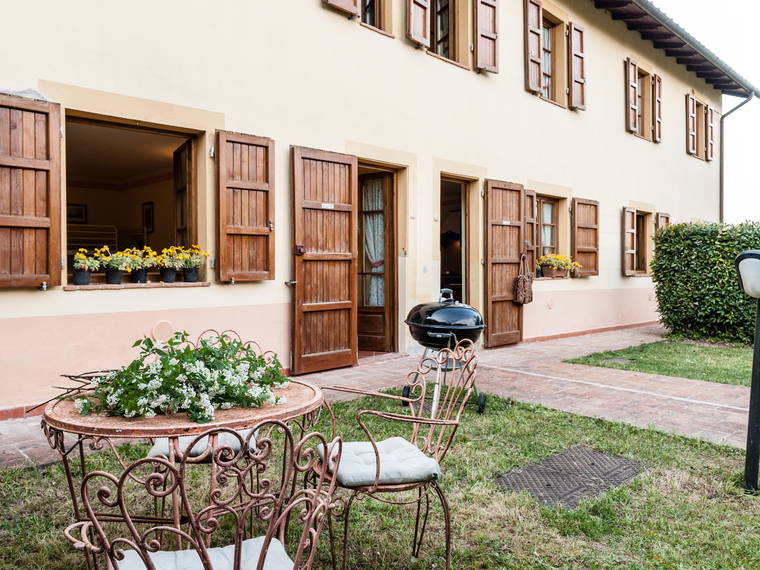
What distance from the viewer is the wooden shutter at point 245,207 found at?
5191 mm

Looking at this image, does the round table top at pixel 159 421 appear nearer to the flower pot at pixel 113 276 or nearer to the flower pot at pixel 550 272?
the flower pot at pixel 113 276

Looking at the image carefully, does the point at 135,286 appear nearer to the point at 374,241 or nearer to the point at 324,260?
the point at 324,260

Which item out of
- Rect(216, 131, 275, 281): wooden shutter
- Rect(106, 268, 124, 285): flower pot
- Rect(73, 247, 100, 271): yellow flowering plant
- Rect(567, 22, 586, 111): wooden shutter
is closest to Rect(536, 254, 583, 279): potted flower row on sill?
Rect(567, 22, 586, 111): wooden shutter

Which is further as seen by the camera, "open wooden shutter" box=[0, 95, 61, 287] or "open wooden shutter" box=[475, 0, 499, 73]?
"open wooden shutter" box=[475, 0, 499, 73]

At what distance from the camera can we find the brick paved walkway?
154 inches

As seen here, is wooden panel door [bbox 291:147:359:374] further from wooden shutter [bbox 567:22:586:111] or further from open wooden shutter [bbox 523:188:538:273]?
wooden shutter [bbox 567:22:586:111]

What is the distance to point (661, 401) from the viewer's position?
4930mm

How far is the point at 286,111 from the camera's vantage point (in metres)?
5.74

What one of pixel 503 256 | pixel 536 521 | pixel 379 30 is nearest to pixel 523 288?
pixel 503 256

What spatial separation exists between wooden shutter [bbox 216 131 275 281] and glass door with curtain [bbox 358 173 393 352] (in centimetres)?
197

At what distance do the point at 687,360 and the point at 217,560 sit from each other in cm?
694

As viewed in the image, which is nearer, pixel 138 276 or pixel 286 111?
pixel 138 276

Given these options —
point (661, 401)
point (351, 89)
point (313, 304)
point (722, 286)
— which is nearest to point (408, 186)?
point (351, 89)

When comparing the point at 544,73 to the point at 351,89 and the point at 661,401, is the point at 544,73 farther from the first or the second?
the point at 661,401
